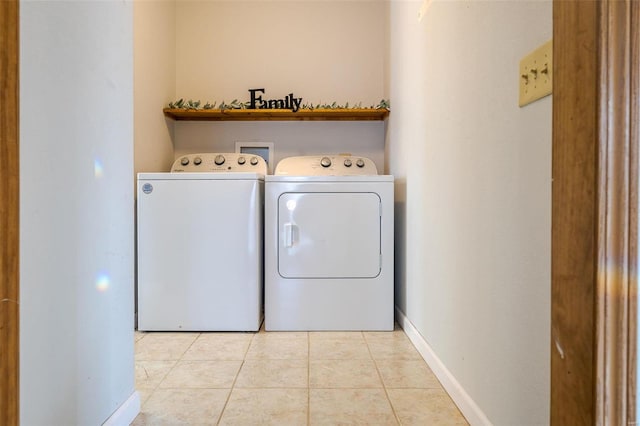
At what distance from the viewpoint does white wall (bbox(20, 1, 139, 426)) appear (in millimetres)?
760

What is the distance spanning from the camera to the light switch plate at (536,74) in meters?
0.76

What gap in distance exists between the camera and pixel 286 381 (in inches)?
58.6

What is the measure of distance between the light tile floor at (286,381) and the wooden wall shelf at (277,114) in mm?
1453

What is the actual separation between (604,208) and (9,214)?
92cm

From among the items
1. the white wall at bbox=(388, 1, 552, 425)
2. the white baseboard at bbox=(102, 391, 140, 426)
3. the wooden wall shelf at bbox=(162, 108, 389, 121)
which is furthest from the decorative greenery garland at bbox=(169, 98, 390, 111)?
the white baseboard at bbox=(102, 391, 140, 426)

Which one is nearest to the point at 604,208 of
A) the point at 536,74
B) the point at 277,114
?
the point at 536,74

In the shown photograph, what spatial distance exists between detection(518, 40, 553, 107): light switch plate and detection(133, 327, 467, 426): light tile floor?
0.97 m

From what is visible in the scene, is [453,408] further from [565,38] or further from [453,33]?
[453,33]

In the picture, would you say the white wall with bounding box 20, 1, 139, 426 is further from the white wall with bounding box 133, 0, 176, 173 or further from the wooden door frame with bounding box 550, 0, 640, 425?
the white wall with bounding box 133, 0, 176, 173

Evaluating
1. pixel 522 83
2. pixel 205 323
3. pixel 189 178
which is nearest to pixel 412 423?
pixel 522 83

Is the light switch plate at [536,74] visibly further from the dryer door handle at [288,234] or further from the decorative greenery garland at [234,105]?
the decorative greenery garland at [234,105]

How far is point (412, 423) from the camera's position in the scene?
47.2 inches

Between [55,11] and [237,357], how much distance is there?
1431mm

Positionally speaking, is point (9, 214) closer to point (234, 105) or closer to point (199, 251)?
point (199, 251)
